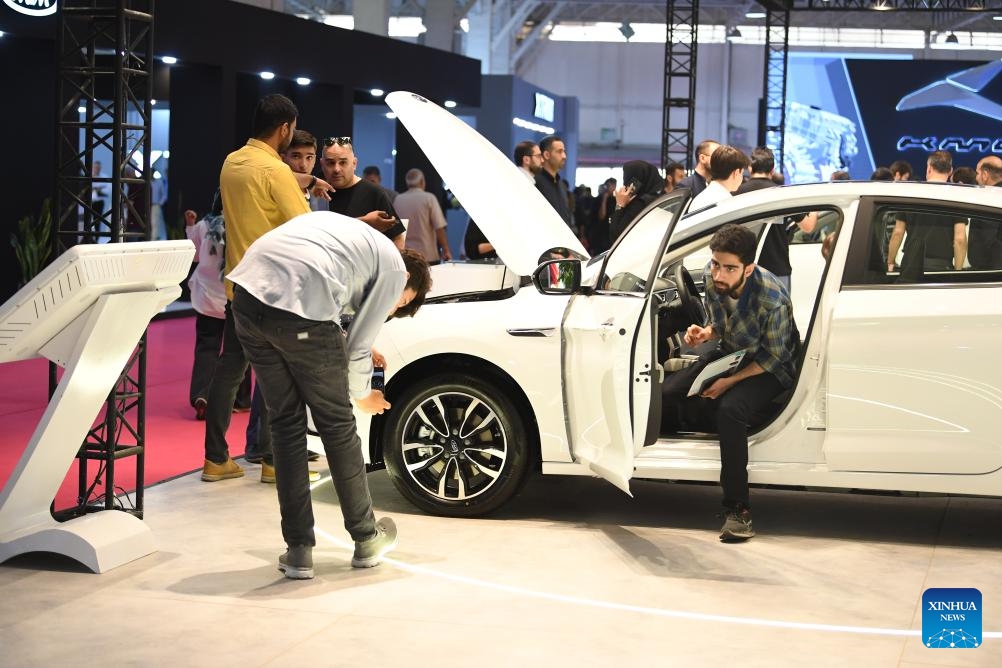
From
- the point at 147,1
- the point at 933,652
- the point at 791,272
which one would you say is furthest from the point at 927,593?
the point at 791,272

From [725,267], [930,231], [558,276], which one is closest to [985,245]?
[930,231]

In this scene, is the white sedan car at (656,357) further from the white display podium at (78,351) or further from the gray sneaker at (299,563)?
the white display podium at (78,351)

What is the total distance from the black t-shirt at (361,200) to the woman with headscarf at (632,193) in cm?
292

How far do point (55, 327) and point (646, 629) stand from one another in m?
2.41

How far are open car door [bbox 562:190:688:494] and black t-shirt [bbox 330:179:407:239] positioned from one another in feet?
5.48

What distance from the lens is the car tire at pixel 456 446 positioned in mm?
5625

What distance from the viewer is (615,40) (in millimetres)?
42438

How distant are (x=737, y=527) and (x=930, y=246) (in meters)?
1.43

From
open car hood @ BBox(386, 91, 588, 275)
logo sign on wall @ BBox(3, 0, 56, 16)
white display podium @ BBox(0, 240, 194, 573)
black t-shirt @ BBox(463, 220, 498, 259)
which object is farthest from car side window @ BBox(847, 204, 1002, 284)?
logo sign on wall @ BBox(3, 0, 56, 16)

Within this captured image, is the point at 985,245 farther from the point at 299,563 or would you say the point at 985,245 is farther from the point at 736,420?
the point at 299,563

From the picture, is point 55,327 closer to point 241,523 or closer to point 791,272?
point 241,523

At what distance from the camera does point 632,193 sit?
30.7 feet

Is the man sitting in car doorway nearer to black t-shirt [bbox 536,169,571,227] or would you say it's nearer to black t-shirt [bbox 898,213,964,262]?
black t-shirt [bbox 898,213,964,262]

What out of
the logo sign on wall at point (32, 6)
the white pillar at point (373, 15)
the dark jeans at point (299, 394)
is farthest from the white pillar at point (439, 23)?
the dark jeans at point (299, 394)
